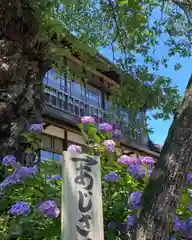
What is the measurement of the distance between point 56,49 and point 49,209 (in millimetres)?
4015

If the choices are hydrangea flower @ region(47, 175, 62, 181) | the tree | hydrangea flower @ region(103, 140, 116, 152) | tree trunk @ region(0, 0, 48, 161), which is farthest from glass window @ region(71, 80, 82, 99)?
hydrangea flower @ region(47, 175, 62, 181)

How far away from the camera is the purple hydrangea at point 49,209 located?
80.4 inches

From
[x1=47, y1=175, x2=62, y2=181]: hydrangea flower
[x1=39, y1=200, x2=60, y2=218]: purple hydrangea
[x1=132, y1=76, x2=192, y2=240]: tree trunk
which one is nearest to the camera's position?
[x1=132, y1=76, x2=192, y2=240]: tree trunk

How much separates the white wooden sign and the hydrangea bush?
298 mm

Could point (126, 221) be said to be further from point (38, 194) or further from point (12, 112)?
point (12, 112)

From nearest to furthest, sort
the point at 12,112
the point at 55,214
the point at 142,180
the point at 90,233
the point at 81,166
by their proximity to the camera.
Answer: the point at 90,233 < the point at 81,166 < the point at 55,214 < the point at 142,180 < the point at 12,112

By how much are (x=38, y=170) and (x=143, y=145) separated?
43.8 feet

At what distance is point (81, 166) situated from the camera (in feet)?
6.23

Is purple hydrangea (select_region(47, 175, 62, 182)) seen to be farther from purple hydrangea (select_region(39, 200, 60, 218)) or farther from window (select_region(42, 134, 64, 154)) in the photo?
window (select_region(42, 134, 64, 154))

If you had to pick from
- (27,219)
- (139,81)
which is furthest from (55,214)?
(139,81)

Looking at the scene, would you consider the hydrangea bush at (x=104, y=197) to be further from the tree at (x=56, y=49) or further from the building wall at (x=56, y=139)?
the building wall at (x=56, y=139)

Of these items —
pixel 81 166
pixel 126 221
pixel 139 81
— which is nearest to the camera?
pixel 81 166

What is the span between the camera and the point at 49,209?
204 cm

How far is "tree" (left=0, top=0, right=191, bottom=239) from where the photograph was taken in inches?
165
